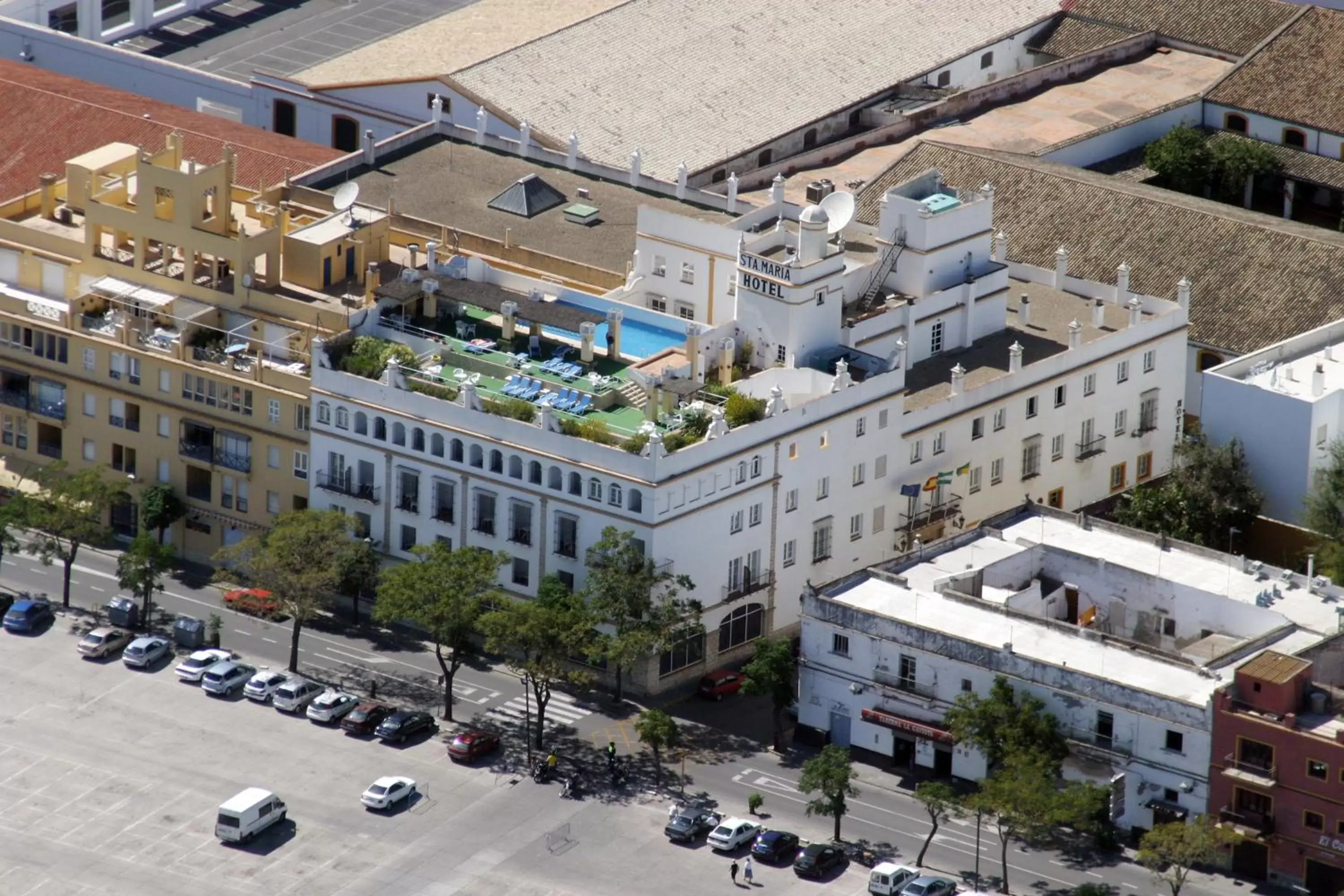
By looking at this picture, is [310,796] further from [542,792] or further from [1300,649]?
[1300,649]

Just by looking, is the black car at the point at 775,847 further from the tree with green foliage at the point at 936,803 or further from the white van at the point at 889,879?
the tree with green foliage at the point at 936,803

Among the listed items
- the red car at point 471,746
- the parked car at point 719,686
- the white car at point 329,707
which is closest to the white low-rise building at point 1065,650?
the parked car at point 719,686

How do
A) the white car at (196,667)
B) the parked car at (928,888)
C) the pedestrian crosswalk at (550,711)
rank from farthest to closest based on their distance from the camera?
the white car at (196,667)
the pedestrian crosswalk at (550,711)
the parked car at (928,888)

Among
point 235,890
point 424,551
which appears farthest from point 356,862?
point 424,551

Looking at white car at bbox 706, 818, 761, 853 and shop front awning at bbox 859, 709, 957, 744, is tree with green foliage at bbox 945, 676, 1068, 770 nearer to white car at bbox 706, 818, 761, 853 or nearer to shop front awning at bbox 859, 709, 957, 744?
shop front awning at bbox 859, 709, 957, 744

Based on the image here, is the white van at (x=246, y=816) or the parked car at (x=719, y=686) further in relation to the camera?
the parked car at (x=719, y=686)

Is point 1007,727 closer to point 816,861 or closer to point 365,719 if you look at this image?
point 816,861
